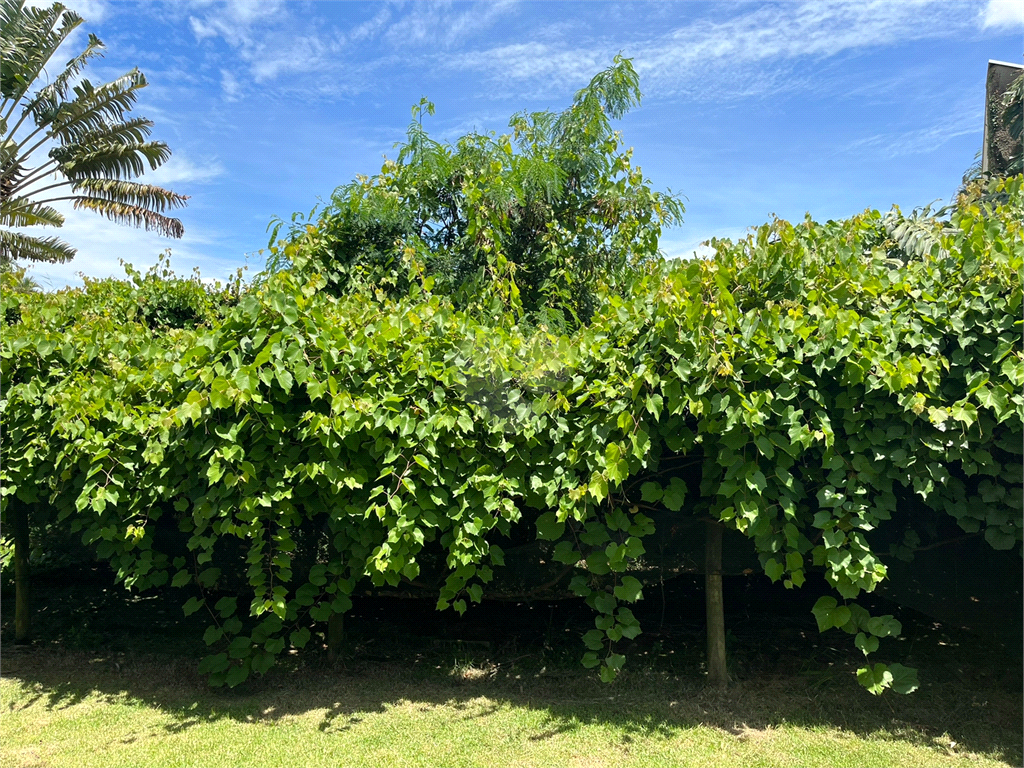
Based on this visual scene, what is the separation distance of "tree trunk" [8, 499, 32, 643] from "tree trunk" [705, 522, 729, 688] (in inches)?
187

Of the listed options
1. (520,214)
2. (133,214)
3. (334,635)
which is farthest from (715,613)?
(133,214)

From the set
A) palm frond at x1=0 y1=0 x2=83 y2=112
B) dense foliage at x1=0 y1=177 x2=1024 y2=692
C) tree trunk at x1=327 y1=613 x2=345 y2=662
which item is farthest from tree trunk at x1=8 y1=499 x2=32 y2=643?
palm frond at x1=0 y1=0 x2=83 y2=112

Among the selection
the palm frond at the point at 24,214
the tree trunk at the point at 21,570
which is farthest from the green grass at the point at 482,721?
the palm frond at the point at 24,214

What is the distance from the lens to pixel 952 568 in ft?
14.5

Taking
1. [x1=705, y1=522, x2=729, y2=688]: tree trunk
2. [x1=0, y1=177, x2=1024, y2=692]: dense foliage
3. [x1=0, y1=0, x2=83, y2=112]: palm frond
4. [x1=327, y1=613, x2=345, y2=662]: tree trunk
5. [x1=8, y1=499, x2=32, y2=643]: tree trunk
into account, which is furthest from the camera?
[x1=0, y1=0, x2=83, y2=112]: palm frond

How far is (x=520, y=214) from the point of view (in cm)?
653

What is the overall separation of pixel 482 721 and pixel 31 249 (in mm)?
14196

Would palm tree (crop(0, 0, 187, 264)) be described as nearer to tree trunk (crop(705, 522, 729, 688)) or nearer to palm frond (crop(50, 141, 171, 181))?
palm frond (crop(50, 141, 171, 181))

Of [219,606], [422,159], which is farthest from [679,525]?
[422,159]

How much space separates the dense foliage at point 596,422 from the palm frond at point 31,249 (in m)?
11.5

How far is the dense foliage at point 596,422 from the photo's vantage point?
3.52m

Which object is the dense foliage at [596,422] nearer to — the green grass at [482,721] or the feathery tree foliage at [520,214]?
the green grass at [482,721]

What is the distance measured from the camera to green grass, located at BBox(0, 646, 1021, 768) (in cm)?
353

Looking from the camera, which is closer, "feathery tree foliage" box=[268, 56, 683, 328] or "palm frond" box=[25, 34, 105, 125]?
"feathery tree foliage" box=[268, 56, 683, 328]
